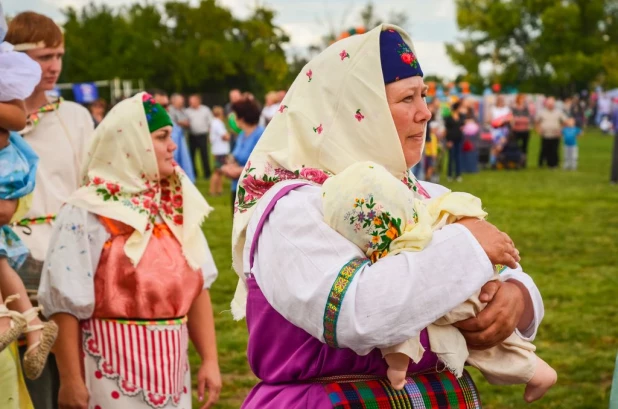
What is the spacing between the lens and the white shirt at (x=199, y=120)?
81.8 ft

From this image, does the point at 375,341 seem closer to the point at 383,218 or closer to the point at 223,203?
the point at 383,218

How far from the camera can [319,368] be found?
8.12 ft

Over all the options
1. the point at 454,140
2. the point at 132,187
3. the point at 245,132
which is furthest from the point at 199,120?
the point at 132,187

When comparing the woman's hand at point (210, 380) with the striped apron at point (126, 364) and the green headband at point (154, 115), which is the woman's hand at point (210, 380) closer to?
the striped apron at point (126, 364)

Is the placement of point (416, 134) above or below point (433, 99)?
above

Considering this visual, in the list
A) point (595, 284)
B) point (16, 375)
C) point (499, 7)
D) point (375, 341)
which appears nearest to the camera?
point (375, 341)

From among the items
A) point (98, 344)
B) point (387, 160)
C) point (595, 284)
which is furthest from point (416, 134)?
point (595, 284)

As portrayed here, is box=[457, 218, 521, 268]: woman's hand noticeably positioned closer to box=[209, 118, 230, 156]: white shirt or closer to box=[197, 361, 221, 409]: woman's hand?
box=[197, 361, 221, 409]: woman's hand

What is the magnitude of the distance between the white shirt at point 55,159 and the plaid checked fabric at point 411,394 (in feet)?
7.89

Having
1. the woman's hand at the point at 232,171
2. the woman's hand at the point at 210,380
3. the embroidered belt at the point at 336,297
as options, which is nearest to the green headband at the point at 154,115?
the woman's hand at the point at 210,380

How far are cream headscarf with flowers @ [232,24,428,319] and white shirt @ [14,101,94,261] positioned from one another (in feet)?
7.10

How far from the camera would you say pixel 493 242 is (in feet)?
7.56

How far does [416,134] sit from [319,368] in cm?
69

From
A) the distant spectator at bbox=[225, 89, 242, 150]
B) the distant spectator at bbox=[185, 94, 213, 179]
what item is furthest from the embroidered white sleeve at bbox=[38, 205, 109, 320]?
the distant spectator at bbox=[185, 94, 213, 179]
